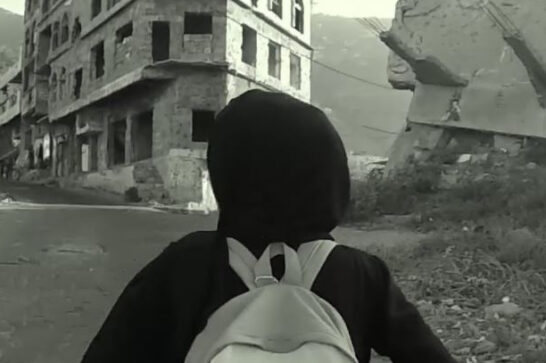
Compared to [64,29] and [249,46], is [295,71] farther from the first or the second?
[64,29]

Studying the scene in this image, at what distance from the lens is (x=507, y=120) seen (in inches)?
527

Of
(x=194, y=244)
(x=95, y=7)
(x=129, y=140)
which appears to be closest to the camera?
(x=194, y=244)

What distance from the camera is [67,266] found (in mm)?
9164

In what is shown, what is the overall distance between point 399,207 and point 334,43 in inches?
2277

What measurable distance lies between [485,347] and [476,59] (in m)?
9.79

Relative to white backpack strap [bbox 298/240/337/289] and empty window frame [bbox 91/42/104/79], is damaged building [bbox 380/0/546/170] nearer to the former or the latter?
white backpack strap [bbox 298/240/337/289]

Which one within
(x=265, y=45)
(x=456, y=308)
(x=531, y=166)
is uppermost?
(x=265, y=45)

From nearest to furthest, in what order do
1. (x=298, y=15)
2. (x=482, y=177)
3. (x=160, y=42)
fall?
1. (x=482, y=177)
2. (x=160, y=42)
3. (x=298, y=15)

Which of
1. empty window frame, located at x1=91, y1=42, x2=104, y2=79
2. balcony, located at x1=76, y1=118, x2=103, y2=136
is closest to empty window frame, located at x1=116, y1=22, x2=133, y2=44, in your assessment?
empty window frame, located at x1=91, y1=42, x2=104, y2=79

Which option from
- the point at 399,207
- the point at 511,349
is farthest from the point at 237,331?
the point at 399,207

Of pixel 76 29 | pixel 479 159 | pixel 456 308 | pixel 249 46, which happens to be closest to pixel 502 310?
pixel 456 308

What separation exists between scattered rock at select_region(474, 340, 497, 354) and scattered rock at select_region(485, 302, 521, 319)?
0.74 metres

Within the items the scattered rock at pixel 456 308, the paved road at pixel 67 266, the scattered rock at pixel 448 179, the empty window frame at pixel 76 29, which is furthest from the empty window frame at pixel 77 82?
the scattered rock at pixel 456 308

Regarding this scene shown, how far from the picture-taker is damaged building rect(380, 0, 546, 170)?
13164mm
